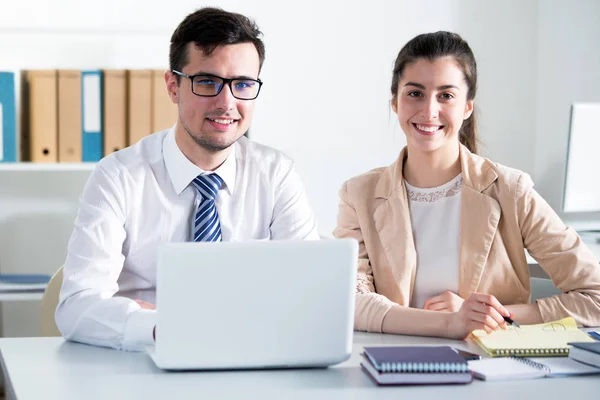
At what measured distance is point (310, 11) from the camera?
3.54 meters

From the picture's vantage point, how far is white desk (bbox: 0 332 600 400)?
129cm

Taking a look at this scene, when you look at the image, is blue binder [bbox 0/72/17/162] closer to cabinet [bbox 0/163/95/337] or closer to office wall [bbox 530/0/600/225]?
cabinet [bbox 0/163/95/337]

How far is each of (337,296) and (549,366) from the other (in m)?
0.39

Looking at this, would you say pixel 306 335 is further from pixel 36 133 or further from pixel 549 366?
pixel 36 133

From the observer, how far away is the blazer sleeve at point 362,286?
1818 millimetres

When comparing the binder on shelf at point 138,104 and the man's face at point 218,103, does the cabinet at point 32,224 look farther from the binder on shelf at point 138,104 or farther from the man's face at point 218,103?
the man's face at point 218,103

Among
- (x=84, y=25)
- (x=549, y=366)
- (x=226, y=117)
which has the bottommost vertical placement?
(x=549, y=366)

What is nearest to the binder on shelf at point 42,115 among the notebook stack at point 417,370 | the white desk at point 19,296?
the white desk at point 19,296

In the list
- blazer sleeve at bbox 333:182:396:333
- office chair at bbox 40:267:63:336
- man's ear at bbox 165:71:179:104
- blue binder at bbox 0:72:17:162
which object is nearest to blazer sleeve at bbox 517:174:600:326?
blazer sleeve at bbox 333:182:396:333

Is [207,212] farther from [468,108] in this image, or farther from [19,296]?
[19,296]

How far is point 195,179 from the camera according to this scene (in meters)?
2.05

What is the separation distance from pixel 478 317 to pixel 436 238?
0.48m

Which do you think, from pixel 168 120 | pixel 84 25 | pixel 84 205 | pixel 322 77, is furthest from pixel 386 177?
pixel 84 25

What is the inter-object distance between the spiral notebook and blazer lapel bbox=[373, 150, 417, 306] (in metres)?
0.61
